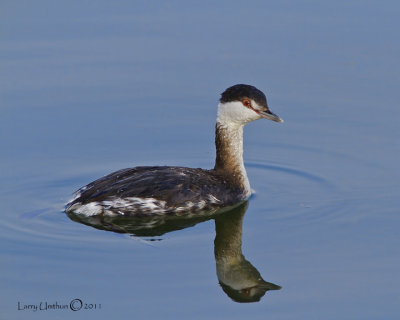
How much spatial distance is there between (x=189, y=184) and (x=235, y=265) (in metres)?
1.35

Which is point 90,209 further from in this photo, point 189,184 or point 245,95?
point 245,95

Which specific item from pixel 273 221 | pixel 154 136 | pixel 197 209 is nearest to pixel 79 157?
pixel 154 136

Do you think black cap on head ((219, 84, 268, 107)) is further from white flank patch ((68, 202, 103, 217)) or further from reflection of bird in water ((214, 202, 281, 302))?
white flank patch ((68, 202, 103, 217))

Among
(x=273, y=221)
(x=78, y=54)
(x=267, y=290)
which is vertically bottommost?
(x=267, y=290)

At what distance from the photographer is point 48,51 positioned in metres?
15.7

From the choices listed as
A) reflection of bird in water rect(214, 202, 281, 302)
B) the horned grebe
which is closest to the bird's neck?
the horned grebe

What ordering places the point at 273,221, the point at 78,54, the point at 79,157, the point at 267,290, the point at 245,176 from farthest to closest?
the point at 78,54, the point at 79,157, the point at 245,176, the point at 273,221, the point at 267,290

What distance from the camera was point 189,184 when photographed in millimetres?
11602

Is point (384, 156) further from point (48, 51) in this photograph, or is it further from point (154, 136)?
point (48, 51)

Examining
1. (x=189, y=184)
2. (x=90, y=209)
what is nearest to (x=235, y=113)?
(x=189, y=184)

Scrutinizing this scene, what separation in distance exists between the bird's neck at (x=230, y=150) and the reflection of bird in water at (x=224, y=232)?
419 mm

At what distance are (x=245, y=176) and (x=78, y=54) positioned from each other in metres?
4.59

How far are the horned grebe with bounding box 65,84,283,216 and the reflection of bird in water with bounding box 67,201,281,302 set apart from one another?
9 cm

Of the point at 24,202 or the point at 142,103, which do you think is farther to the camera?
the point at 142,103
